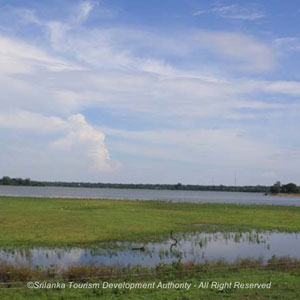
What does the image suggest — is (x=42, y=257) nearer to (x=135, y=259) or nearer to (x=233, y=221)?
(x=135, y=259)

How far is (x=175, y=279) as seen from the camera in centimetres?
1734

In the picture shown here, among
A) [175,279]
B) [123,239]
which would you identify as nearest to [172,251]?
[123,239]

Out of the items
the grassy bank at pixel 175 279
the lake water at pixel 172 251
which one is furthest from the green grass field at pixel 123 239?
the lake water at pixel 172 251

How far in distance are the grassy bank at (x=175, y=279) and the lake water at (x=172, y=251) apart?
2939 mm

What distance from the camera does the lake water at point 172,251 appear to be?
2303cm

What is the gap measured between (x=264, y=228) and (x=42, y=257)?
23217 mm

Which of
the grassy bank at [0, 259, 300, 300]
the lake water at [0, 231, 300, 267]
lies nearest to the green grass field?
the grassy bank at [0, 259, 300, 300]

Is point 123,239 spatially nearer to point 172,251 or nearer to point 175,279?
point 172,251

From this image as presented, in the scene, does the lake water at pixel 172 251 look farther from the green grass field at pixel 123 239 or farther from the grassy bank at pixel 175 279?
the grassy bank at pixel 175 279

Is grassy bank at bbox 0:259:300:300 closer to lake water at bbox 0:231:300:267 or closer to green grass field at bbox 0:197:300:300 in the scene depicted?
green grass field at bbox 0:197:300:300

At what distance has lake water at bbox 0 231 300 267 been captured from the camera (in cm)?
2303

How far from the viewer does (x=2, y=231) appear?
31625 mm

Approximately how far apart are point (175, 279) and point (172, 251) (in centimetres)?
919

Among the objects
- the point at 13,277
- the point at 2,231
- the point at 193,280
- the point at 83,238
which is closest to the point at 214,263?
the point at 193,280
